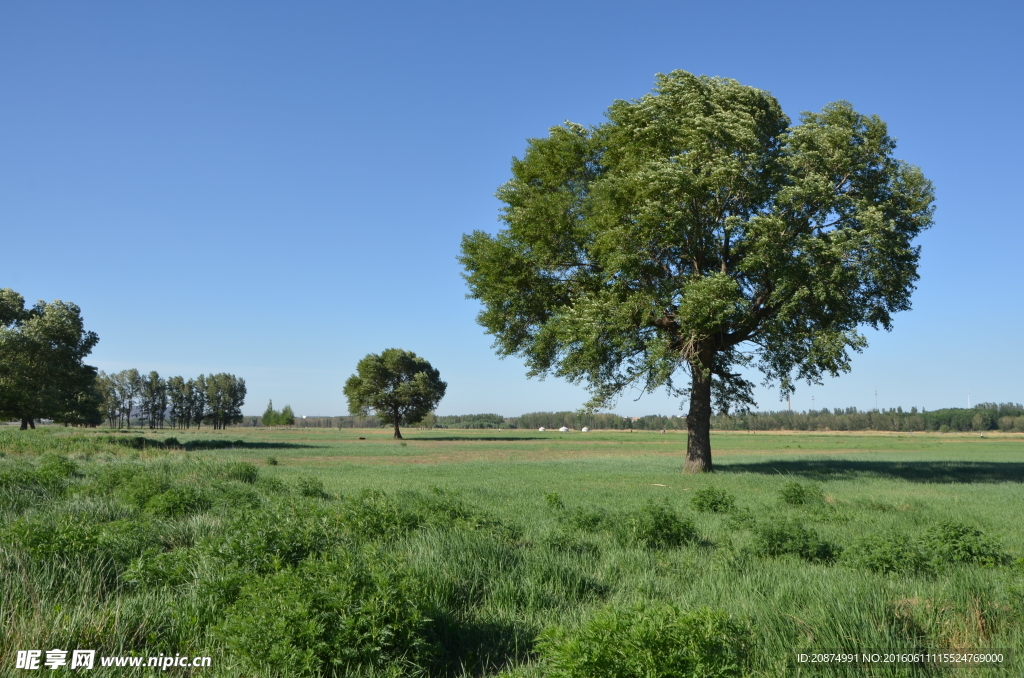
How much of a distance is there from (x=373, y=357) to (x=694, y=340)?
74448 millimetres

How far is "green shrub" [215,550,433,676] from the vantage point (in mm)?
4797

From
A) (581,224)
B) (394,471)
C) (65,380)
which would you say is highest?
(581,224)

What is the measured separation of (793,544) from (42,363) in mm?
52538

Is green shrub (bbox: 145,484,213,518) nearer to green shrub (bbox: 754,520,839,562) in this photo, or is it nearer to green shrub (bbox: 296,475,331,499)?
green shrub (bbox: 296,475,331,499)

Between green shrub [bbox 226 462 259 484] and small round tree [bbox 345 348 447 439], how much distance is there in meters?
70.3

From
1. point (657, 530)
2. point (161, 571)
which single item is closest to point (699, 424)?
point (657, 530)

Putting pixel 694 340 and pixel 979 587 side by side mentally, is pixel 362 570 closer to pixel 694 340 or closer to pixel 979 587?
pixel 979 587

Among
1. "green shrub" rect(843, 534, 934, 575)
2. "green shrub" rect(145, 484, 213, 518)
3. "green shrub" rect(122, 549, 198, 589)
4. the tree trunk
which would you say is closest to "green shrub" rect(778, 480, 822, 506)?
"green shrub" rect(843, 534, 934, 575)

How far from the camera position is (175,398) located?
167 m

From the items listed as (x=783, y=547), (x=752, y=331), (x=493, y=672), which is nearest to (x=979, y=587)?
(x=783, y=547)

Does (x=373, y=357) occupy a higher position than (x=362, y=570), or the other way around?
(x=373, y=357)

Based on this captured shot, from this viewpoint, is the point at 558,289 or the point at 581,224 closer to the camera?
the point at 581,224

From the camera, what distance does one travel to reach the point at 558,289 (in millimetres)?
25328

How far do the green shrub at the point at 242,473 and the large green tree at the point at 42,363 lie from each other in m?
35.5
